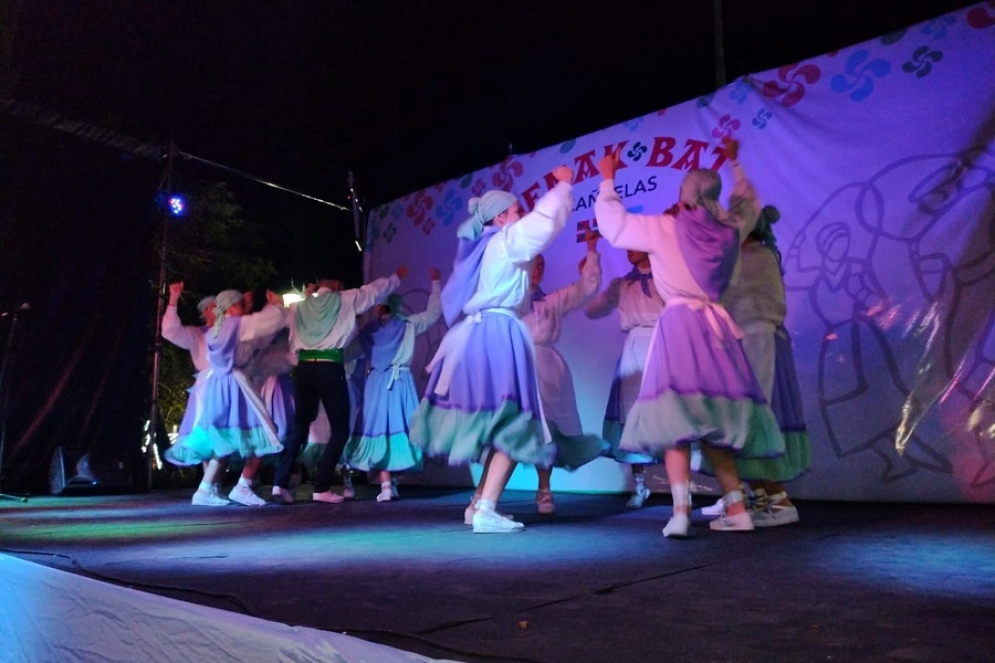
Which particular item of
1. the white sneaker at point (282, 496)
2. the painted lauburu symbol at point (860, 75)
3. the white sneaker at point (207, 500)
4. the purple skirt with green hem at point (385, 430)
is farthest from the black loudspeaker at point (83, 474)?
the painted lauburu symbol at point (860, 75)

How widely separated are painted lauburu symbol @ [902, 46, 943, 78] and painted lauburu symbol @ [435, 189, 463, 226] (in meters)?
4.04

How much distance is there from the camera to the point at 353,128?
7.95m

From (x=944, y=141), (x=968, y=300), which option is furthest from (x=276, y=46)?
(x=968, y=300)

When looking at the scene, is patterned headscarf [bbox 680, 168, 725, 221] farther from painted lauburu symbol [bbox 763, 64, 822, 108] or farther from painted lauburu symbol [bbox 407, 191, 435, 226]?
painted lauburu symbol [bbox 407, 191, 435, 226]

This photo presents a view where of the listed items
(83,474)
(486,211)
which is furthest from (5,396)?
(486,211)

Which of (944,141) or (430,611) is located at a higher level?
(944,141)

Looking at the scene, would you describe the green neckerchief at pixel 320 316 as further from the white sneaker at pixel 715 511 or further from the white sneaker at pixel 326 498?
the white sneaker at pixel 715 511

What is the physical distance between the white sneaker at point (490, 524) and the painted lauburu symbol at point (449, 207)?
4.56 meters

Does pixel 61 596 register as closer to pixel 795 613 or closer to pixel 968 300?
pixel 795 613

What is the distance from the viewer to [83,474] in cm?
684

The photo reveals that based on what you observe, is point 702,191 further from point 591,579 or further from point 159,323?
point 159,323

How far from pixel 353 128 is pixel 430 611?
6.86m

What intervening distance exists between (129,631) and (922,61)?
16.6ft

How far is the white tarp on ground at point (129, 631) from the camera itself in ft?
4.66
